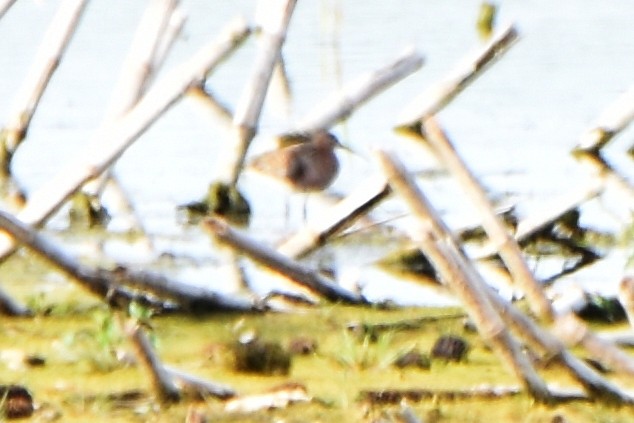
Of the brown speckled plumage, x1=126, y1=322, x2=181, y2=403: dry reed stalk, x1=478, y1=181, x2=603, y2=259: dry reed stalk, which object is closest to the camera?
x1=126, y1=322, x2=181, y2=403: dry reed stalk

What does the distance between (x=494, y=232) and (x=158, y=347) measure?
1.00m

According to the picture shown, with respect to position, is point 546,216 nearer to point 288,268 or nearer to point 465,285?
point 288,268

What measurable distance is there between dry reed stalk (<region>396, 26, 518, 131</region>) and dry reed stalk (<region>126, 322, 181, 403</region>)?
2.38 meters

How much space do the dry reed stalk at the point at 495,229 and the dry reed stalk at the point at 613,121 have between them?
256 cm

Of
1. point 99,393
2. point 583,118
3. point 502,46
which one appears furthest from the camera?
point 583,118

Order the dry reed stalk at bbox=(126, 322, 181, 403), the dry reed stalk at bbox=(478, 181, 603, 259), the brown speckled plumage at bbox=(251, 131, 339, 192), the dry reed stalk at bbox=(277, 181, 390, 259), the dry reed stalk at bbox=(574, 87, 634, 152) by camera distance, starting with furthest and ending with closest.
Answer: the brown speckled plumage at bbox=(251, 131, 339, 192), the dry reed stalk at bbox=(574, 87, 634, 152), the dry reed stalk at bbox=(478, 181, 603, 259), the dry reed stalk at bbox=(277, 181, 390, 259), the dry reed stalk at bbox=(126, 322, 181, 403)

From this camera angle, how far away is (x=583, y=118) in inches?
328

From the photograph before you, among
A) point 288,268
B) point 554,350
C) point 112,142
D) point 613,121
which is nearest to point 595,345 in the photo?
point 554,350

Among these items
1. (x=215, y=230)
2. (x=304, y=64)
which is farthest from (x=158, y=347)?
(x=304, y=64)

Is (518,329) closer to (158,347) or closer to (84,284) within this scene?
(158,347)

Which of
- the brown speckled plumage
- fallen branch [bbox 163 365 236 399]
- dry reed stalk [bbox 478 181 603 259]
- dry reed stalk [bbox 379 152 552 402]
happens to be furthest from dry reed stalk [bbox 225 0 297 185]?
fallen branch [bbox 163 365 236 399]

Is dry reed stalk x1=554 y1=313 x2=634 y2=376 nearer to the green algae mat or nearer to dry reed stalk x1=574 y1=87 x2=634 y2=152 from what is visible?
the green algae mat

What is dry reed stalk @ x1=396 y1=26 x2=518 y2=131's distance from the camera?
6078 millimetres

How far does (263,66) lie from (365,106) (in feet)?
7.47
